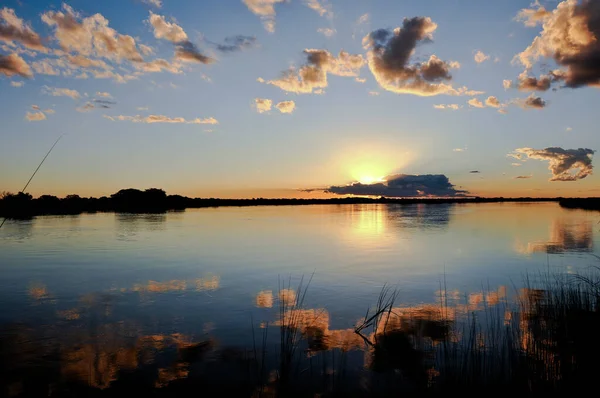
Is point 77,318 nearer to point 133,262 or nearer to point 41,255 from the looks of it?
point 133,262

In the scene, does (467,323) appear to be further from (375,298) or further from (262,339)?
(262,339)

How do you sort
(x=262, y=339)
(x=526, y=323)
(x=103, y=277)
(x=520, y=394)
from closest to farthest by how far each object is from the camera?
(x=520, y=394) → (x=262, y=339) → (x=526, y=323) → (x=103, y=277)

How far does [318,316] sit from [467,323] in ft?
17.5

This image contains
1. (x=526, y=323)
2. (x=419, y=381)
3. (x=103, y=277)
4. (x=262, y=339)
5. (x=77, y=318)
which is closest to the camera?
(x=419, y=381)

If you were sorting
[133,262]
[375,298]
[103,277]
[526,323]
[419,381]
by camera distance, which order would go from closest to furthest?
[419,381] → [526,323] → [375,298] → [103,277] → [133,262]

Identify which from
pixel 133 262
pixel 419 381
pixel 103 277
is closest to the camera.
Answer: pixel 419 381

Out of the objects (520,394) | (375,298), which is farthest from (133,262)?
(520,394)

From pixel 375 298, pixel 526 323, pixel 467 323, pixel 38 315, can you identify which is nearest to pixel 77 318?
pixel 38 315

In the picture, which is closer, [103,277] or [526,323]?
[526,323]

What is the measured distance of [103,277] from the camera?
24.7 m

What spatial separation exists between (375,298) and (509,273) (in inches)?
444

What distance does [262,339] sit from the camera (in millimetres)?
13078

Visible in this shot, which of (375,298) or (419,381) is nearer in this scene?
(419,381)

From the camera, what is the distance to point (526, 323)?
549 inches
